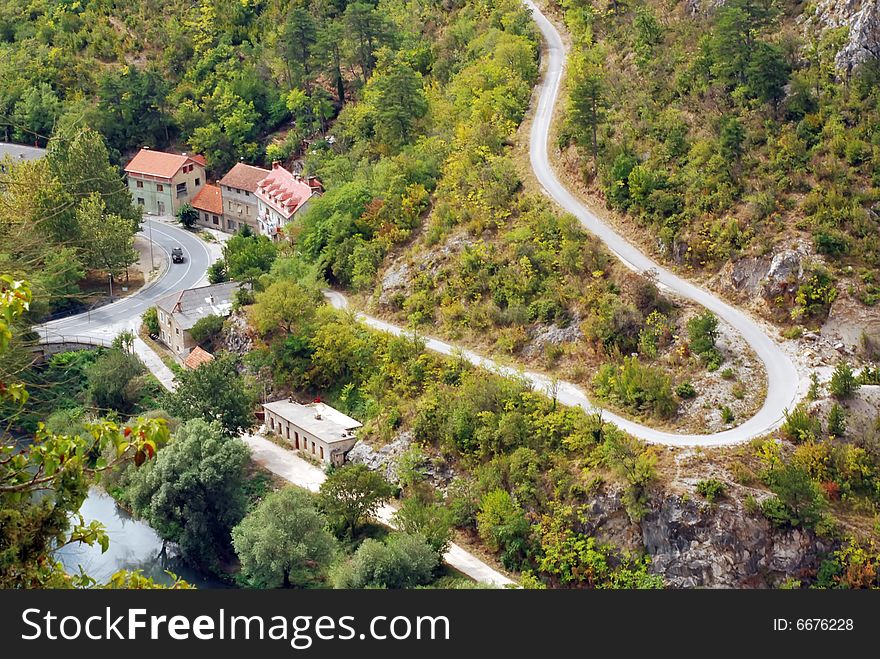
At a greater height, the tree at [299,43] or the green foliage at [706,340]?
the tree at [299,43]

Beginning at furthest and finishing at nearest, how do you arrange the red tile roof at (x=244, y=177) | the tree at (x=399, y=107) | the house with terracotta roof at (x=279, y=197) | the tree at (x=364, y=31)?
1. the tree at (x=364, y=31)
2. the red tile roof at (x=244, y=177)
3. the house with terracotta roof at (x=279, y=197)
4. the tree at (x=399, y=107)

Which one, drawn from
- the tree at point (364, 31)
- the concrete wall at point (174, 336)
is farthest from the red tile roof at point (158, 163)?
the concrete wall at point (174, 336)

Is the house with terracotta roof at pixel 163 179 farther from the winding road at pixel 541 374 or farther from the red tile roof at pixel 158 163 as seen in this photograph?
the winding road at pixel 541 374

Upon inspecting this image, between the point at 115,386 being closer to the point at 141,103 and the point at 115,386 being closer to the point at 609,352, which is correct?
the point at 609,352

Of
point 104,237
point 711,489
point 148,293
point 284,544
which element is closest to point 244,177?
point 148,293

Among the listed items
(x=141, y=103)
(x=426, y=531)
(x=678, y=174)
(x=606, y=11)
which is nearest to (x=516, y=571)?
(x=426, y=531)

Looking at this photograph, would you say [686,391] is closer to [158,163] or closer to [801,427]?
[801,427]
